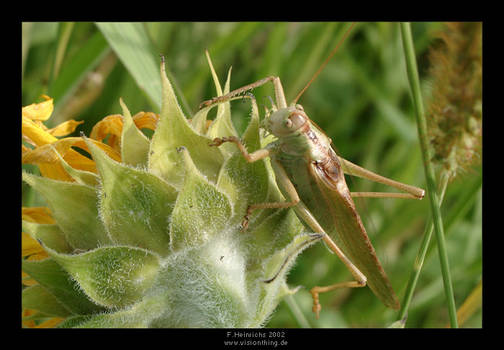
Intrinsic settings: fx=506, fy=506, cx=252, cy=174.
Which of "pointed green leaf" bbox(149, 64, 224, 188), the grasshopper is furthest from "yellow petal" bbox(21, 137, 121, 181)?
the grasshopper

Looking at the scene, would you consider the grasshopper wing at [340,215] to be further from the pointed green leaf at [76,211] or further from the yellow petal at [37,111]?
the yellow petal at [37,111]

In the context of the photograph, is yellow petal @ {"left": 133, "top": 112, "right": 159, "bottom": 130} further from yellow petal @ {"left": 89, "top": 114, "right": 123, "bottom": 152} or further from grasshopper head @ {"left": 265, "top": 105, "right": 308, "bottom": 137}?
grasshopper head @ {"left": 265, "top": 105, "right": 308, "bottom": 137}

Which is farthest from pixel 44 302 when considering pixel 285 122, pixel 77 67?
pixel 77 67

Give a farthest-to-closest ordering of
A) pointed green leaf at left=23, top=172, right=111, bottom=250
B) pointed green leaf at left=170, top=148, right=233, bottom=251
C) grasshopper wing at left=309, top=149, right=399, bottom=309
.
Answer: grasshopper wing at left=309, top=149, right=399, bottom=309
pointed green leaf at left=23, top=172, right=111, bottom=250
pointed green leaf at left=170, top=148, right=233, bottom=251

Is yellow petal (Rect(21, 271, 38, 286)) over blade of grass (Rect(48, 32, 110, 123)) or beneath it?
beneath

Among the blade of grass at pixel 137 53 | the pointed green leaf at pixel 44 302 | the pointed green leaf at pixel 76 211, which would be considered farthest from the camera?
the blade of grass at pixel 137 53

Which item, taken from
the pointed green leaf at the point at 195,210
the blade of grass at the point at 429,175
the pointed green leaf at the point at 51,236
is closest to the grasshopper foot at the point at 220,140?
the pointed green leaf at the point at 195,210

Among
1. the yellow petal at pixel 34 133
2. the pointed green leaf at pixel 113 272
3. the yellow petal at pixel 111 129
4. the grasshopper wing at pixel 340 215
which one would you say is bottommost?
the grasshopper wing at pixel 340 215
